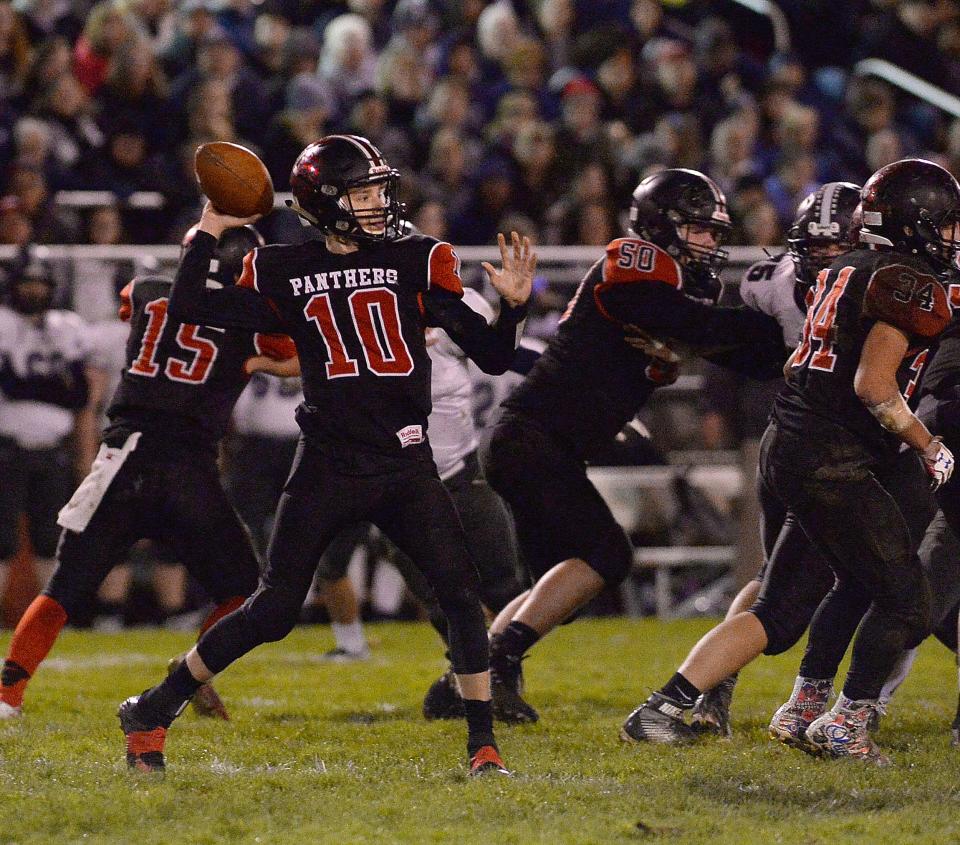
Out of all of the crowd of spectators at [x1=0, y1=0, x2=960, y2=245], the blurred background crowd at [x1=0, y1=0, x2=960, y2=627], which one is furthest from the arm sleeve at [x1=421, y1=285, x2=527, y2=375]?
the crowd of spectators at [x1=0, y1=0, x2=960, y2=245]

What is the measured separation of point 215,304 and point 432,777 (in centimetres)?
143

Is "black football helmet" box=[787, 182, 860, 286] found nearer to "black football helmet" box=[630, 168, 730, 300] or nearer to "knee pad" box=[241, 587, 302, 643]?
"black football helmet" box=[630, 168, 730, 300]

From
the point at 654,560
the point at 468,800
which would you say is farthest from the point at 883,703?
the point at 654,560

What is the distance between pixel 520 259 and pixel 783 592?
1351 mm

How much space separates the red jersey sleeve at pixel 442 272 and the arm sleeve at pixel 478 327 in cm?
1

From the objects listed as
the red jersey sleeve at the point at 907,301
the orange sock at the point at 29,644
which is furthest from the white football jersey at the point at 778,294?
the orange sock at the point at 29,644

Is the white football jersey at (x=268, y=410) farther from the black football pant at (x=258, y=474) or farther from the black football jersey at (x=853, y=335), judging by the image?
the black football jersey at (x=853, y=335)

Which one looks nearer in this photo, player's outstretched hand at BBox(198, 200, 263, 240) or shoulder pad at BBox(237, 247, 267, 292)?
shoulder pad at BBox(237, 247, 267, 292)

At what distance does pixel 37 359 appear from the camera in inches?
332

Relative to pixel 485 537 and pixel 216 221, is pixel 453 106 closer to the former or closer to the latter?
pixel 485 537

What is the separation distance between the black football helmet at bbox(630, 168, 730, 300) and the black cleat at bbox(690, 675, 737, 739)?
4.27 feet

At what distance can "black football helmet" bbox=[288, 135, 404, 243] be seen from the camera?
4504 mm

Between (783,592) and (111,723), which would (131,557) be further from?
(783,592)

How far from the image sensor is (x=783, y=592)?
4.97 metres
